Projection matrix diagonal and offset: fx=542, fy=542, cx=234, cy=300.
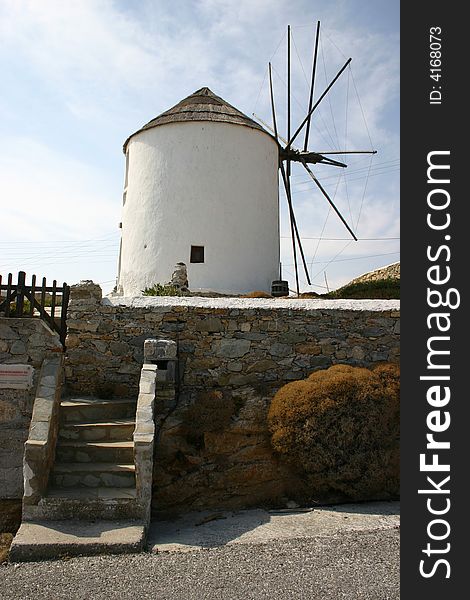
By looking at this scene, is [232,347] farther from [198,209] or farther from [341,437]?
[198,209]

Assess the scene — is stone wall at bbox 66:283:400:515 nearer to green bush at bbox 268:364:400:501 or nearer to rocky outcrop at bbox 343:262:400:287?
green bush at bbox 268:364:400:501

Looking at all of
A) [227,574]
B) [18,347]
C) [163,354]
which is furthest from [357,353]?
[18,347]

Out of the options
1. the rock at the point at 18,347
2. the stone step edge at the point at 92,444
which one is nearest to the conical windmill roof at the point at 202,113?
the rock at the point at 18,347

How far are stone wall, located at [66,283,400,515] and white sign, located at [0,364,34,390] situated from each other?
78cm

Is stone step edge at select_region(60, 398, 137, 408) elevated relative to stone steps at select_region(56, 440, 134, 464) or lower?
elevated

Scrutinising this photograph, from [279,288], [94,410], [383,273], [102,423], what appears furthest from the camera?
[383,273]

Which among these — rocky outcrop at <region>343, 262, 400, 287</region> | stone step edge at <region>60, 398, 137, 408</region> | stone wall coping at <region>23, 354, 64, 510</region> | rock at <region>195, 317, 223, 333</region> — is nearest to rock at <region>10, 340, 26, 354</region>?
stone wall coping at <region>23, 354, 64, 510</region>

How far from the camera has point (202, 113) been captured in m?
17.7

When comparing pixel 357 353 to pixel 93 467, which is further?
pixel 357 353

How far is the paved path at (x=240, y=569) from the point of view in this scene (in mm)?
4988

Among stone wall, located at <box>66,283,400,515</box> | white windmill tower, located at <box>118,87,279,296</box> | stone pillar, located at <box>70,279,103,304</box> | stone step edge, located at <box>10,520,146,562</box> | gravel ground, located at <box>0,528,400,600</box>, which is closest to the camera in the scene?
gravel ground, located at <box>0,528,400,600</box>

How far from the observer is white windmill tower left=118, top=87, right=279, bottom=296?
56.0ft

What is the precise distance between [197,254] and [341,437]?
34.4 ft

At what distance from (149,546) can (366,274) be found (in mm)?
16772
